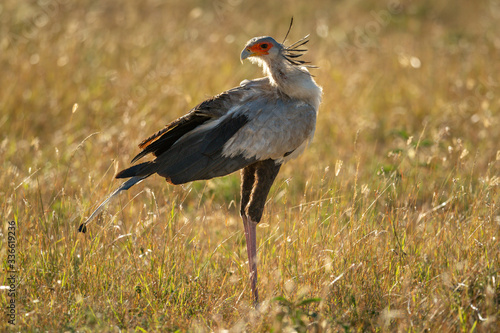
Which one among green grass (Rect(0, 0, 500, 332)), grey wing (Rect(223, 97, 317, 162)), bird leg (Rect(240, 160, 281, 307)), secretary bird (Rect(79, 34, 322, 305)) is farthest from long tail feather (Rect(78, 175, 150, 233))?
bird leg (Rect(240, 160, 281, 307))

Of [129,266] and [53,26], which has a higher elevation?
[53,26]

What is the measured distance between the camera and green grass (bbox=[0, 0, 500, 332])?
327cm

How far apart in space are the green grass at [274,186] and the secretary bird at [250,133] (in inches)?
8.3

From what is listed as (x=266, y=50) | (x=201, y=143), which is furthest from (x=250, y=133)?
(x=266, y=50)

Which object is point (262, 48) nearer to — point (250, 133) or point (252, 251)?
point (250, 133)

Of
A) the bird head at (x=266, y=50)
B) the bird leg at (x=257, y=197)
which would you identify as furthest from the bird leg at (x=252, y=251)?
the bird head at (x=266, y=50)

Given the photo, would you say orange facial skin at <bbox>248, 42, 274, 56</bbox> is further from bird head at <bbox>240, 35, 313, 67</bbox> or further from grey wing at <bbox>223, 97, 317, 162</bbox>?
grey wing at <bbox>223, 97, 317, 162</bbox>

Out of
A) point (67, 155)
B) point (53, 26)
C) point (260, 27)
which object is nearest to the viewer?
point (67, 155)

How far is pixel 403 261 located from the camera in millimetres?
3607

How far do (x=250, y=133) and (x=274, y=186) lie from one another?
5.29 feet

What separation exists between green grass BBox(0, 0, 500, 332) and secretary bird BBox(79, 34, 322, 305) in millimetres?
211

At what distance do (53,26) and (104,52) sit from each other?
0.85 metres

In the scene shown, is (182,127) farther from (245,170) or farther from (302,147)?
(302,147)

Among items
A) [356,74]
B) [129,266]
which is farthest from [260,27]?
[129,266]
